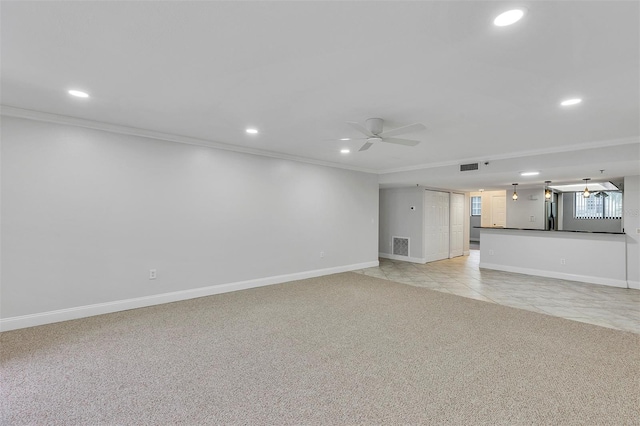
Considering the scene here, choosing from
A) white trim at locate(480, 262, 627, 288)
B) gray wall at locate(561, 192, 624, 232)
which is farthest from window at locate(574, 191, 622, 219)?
white trim at locate(480, 262, 627, 288)

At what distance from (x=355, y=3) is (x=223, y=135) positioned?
3.20 m

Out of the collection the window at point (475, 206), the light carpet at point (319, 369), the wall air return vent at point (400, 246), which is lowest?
the light carpet at point (319, 369)

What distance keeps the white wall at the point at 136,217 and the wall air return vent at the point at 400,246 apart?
10.5 feet

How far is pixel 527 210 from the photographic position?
27.2ft

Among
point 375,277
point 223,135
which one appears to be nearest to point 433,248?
point 375,277

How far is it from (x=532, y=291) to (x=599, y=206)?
19.8 feet

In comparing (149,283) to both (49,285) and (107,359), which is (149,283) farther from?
(107,359)

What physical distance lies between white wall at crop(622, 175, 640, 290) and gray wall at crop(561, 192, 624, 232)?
4049mm

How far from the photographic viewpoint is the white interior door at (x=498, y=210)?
10188 millimetres

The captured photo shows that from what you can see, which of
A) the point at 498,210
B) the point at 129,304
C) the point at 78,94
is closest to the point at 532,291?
the point at 498,210

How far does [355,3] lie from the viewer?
1.60m

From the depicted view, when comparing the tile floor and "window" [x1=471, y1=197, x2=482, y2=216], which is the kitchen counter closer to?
the tile floor

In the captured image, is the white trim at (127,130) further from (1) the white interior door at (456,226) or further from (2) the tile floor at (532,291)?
(1) the white interior door at (456,226)

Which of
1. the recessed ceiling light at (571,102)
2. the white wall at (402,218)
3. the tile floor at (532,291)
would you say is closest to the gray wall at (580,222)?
the tile floor at (532,291)
